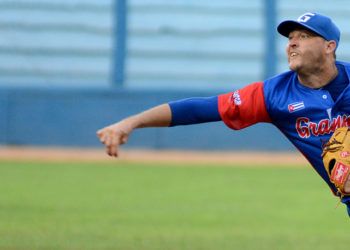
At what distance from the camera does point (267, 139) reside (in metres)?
20.6

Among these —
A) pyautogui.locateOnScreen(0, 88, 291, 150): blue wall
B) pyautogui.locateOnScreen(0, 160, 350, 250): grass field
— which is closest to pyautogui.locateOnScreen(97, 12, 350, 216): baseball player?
pyautogui.locateOnScreen(0, 160, 350, 250): grass field

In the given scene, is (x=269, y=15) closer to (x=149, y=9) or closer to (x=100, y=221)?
(x=149, y=9)

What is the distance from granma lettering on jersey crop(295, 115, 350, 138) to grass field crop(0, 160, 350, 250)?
10.6 ft

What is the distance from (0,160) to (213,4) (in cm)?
591

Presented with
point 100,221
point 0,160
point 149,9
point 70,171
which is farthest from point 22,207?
point 149,9

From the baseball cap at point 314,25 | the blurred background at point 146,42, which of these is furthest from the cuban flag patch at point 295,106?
the blurred background at point 146,42

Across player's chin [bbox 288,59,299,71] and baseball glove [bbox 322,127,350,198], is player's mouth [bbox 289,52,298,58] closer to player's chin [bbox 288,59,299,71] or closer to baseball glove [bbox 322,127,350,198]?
player's chin [bbox 288,59,299,71]

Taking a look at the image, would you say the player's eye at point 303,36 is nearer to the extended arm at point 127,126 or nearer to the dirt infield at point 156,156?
the extended arm at point 127,126

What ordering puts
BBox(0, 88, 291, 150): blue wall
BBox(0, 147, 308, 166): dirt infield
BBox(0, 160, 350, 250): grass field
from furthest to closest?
1. BBox(0, 88, 291, 150): blue wall
2. BBox(0, 147, 308, 166): dirt infield
3. BBox(0, 160, 350, 250): grass field

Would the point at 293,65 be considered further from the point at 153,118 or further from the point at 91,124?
the point at 91,124

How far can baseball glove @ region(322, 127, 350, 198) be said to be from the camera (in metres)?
5.97

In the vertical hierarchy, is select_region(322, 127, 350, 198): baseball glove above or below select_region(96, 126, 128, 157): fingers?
below

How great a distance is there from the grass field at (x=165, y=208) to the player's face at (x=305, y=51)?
11.4 feet

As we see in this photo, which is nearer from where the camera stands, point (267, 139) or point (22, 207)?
point (22, 207)
